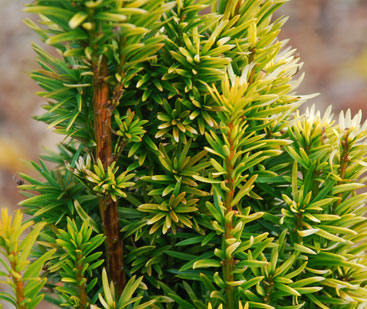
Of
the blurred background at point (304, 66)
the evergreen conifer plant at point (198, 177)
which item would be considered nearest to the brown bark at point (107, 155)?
the evergreen conifer plant at point (198, 177)

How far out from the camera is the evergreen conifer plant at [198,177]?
1.88 feet

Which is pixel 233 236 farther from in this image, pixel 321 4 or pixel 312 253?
pixel 321 4

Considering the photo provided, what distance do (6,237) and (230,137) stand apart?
310 mm

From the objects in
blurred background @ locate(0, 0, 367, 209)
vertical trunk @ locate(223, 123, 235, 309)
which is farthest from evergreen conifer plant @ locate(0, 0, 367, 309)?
blurred background @ locate(0, 0, 367, 209)

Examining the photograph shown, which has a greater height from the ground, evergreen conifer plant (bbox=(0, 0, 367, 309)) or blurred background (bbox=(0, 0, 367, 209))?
blurred background (bbox=(0, 0, 367, 209))

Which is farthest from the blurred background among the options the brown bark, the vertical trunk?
the vertical trunk

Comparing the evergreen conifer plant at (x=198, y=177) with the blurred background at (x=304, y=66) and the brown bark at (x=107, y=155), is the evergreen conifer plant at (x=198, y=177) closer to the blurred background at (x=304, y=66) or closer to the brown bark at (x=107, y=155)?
the brown bark at (x=107, y=155)

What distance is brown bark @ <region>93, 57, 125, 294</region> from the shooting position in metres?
0.55

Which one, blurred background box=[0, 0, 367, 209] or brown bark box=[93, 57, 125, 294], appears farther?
blurred background box=[0, 0, 367, 209]

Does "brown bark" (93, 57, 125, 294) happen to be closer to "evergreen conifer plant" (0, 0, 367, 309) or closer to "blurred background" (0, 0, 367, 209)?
"evergreen conifer plant" (0, 0, 367, 309)

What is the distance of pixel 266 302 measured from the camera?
60 cm

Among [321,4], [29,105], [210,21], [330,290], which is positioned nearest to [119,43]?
[210,21]

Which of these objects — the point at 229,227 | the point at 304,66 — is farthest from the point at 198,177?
the point at 304,66

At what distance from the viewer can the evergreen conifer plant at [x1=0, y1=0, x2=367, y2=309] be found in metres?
0.57
